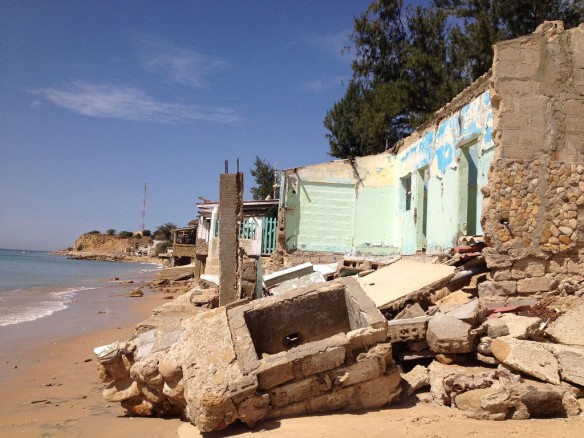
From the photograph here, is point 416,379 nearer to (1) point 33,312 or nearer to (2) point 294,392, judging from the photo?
(2) point 294,392

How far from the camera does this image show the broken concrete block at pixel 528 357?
4.14 metres

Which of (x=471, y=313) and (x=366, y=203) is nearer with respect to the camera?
(x=471, y=313)

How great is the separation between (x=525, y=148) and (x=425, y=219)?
5561mm

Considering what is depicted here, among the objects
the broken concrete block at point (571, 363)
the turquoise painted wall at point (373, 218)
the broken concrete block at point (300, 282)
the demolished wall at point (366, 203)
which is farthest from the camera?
the turquoise painted wall at point (373, 218)

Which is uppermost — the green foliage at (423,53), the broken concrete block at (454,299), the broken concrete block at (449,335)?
the green foliage at (423,53)

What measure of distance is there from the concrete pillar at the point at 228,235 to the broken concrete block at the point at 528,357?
13.1 ft

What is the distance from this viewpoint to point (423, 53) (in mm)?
19688

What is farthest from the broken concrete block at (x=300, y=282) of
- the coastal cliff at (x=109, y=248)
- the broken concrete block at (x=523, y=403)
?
the coastal cliff at (x=109, y=248)

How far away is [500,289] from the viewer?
256 inches

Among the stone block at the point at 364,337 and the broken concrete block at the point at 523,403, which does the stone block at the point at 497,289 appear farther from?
the stone block at the point at 364,337

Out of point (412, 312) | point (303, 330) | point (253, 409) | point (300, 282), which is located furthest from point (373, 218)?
point (253, 409)

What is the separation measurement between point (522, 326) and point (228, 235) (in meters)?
4.21

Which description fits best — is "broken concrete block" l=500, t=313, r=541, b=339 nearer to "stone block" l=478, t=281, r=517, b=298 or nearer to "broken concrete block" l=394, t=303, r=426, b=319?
"broken concrete block" l=394, t=303, r=426, b=319

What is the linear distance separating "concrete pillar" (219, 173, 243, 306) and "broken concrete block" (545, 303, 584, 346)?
4.26 meters
